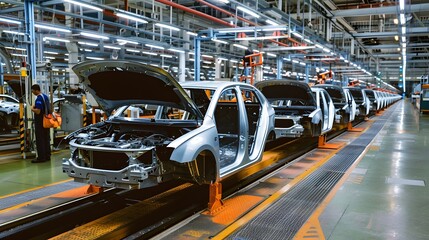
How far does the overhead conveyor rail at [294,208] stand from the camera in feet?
12.0

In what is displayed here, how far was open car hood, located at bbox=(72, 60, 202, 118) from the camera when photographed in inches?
139

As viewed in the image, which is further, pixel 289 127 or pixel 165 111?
pixel 289 127

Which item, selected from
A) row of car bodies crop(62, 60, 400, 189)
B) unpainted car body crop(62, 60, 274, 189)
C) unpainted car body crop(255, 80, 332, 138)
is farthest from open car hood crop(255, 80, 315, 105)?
unpainted car body crop(62, 60, 274, 189)

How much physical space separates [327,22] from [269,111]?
13806 mm

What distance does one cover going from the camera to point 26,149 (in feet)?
24.5

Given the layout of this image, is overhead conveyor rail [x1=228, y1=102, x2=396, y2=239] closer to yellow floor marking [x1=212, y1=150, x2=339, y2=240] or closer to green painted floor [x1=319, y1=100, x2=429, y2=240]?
yellow floor marking [x1=212, y1=150, x2=339, y2=240]

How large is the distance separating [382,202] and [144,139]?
322cm

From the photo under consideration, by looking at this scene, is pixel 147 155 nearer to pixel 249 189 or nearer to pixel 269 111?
pixel 249 189

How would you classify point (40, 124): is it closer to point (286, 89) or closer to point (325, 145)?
point (286, 89)

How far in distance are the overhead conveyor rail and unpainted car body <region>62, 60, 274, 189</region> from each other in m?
0.69

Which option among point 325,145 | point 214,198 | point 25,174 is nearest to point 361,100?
point 325,145

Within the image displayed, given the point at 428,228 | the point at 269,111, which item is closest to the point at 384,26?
the point at 269,111

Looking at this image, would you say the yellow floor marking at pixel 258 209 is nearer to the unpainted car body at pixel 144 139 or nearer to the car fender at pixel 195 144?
the unpainted car body at pixel 144 139

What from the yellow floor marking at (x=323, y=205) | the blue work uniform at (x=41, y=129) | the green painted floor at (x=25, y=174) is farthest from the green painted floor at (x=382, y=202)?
the blue work uniform at (x=41, y=129)
